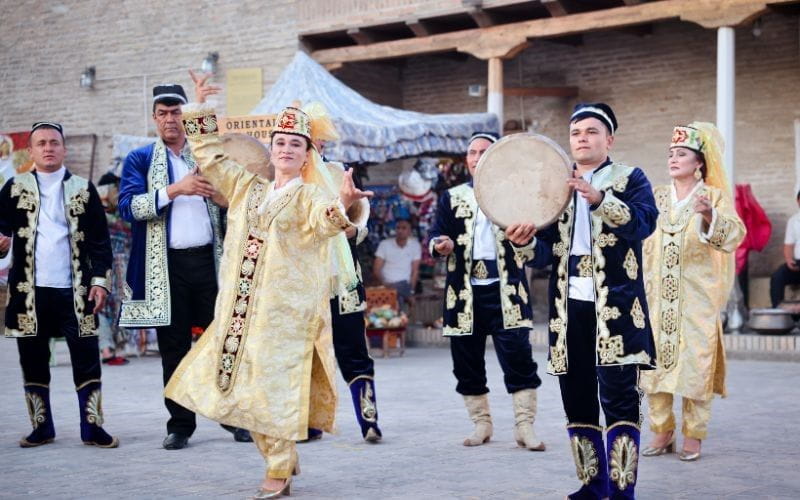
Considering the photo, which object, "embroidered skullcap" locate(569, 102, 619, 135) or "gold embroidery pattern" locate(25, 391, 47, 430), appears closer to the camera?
"embroidered skullcap" locate(569, 102, 619, 135)

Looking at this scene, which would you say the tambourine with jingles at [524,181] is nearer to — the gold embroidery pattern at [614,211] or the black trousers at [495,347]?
the gold embroidery pattern at [614,211]

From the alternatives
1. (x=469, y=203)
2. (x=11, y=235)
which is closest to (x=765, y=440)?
(x=469, y=203)

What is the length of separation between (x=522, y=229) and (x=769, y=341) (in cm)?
858

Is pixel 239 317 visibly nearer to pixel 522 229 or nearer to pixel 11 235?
pixel 522 229

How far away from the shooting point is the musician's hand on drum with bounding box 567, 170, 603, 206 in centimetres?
461

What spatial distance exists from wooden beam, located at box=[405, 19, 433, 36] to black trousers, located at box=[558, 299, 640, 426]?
12128 millimetres

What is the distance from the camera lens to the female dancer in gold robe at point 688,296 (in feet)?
21.3

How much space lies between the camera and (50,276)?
6.89m

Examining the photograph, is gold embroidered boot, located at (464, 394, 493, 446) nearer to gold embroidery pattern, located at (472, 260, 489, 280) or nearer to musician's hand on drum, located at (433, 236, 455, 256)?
gold embroidery pattern, located at (472, 260, 489, 280)

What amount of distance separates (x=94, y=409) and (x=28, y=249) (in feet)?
3.33

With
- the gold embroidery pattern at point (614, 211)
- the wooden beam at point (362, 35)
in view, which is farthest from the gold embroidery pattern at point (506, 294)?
the wooden beam at point (362, 35)

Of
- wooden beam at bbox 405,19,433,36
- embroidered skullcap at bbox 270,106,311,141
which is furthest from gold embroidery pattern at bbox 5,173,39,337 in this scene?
wooden beam at bbox 405,19,433,36

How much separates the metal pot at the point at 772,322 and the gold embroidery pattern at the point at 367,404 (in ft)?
23.1

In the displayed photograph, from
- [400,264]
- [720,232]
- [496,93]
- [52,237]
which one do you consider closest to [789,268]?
[496,93]
